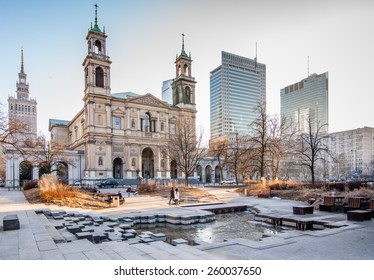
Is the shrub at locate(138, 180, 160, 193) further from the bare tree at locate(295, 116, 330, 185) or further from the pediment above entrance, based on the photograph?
the pediment above entrance

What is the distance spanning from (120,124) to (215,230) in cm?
4471

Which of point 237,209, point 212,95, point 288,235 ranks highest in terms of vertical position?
point 212,95

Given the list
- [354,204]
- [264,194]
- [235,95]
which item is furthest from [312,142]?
[235,95]

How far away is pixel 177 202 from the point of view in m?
16.9

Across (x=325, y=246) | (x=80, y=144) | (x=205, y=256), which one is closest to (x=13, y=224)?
(x=205, y=256)

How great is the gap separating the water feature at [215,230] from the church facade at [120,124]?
1339 inches

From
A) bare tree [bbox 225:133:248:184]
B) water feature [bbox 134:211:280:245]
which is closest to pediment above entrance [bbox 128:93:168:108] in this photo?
bare tree [bbox 225:133:248:184]

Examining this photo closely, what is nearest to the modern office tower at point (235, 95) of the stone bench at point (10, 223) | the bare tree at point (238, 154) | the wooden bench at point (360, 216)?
the bare tree at point (238, 154)

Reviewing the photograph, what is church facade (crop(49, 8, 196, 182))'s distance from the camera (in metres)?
48.8

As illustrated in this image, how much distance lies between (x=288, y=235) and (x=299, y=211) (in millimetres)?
5083

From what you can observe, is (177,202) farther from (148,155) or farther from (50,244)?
(148,155)

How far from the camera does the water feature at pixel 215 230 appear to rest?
365 inches

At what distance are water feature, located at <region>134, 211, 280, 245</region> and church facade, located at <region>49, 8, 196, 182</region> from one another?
34007 mm

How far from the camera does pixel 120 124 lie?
52531mm
